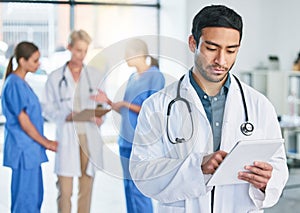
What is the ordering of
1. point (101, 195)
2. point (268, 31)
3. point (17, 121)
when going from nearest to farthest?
point (17, 121), point (101, 195), point (268, 31)

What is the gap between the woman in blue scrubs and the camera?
3043mm

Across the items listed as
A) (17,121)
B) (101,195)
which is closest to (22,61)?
(17,121)

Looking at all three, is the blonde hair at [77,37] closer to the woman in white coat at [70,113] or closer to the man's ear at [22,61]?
the woman in white coat at [70,113]

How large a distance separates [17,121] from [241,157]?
185cm

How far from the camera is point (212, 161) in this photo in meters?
1.49

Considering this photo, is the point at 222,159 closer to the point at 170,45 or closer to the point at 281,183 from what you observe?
the point at 281,183

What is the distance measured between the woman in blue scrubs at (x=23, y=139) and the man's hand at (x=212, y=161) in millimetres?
1714

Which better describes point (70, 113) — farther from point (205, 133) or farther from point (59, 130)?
point (205, 133)

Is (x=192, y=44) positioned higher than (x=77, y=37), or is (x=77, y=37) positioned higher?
(x=77, y=37)

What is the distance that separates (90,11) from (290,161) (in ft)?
8.19

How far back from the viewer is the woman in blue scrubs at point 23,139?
3043 millimetres

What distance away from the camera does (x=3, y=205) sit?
3273 millimetres

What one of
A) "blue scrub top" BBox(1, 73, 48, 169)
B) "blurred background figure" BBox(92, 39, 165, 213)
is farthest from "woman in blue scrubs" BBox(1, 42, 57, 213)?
"blurred background figure" BBox(92, 39, 165, 213)

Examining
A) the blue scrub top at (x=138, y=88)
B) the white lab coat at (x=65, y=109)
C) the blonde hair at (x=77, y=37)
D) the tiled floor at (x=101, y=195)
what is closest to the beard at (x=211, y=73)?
the blue scrub top at (x=138, y=88)
